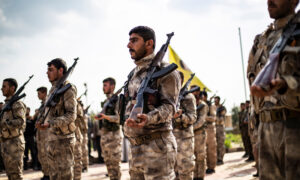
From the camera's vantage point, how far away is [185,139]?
6.17 meters

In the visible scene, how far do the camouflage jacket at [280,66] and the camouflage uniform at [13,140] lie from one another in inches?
211

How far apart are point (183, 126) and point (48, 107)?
2.84 metres

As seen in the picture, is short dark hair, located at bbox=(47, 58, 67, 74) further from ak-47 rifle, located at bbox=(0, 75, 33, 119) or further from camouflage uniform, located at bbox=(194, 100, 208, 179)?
camouflage uniform, located at bbox=(194, 100, 208, 179)

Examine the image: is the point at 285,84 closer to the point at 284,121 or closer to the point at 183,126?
the point at 284,121

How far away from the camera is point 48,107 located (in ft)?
16.5

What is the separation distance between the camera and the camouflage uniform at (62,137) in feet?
15.5

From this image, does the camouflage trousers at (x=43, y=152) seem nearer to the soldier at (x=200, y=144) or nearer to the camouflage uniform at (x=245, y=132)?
the soldier at (x=200, y=144)

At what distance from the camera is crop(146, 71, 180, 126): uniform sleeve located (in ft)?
9.76

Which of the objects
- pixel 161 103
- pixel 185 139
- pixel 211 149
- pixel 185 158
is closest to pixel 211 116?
pixel 211 149

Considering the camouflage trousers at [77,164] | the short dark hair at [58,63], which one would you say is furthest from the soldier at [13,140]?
the short dark hair at [58,63]

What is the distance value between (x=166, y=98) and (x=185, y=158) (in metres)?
3.21

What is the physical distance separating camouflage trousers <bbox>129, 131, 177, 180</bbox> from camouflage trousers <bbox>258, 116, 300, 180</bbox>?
0.97 meters

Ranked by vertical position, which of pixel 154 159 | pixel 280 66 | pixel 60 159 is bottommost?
pixel 60 159

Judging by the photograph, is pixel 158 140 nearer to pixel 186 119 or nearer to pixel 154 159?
pixel 154 159
